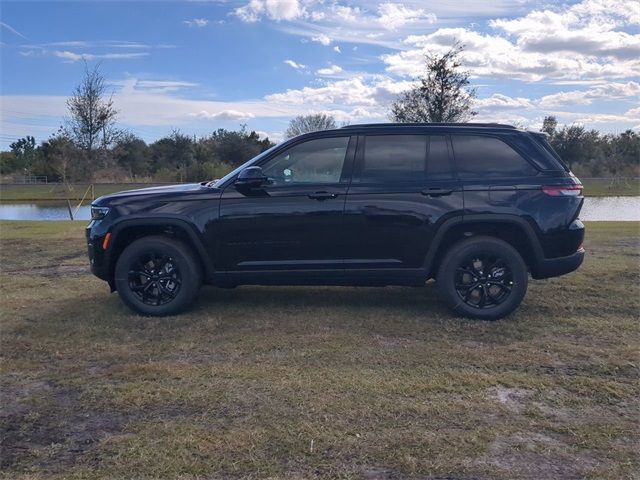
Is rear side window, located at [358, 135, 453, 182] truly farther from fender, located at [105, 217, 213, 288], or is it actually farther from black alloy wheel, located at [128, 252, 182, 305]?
black alloy wheel, located at [128, 252, 182, 305]

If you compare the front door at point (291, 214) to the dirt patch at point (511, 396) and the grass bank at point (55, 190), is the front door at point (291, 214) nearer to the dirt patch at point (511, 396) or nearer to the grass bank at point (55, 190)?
the dirt patch at point (511, 396)

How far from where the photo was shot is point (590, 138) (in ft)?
121

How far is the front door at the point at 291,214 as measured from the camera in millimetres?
5219

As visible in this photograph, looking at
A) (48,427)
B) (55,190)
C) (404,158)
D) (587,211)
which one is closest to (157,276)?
(48,427)

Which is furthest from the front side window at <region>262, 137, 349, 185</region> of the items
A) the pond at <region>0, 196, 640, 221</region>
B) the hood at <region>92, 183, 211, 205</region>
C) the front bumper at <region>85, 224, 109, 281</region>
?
the pond at <region>0, 196, 640, 221</region>

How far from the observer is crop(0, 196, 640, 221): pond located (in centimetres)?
1949

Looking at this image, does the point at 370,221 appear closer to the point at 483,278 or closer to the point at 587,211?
the point at 483,278

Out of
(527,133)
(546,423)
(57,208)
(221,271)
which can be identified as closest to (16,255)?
(221,271)

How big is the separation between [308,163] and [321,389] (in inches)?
95.0

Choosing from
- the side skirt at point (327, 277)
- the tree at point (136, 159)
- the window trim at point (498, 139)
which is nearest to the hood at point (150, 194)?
the side skirt at point (327, 277)

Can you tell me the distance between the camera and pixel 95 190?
2691 cm

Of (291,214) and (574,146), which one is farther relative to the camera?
(574,146)

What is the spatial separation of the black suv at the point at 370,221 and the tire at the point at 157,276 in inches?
0.4

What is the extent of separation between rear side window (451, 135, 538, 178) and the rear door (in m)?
0.12
